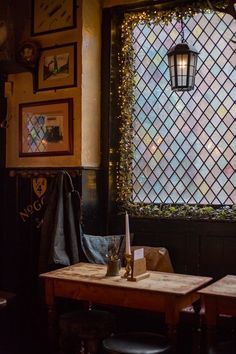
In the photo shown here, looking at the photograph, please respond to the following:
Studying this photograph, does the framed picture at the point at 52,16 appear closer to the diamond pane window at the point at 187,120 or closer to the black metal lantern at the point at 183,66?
the diamond pane window at the point at 187,120

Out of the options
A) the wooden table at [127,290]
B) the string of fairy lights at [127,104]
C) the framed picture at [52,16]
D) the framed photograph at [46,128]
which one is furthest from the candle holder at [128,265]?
the framed picture at [52,16]

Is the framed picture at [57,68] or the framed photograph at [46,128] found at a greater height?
the framed picture at [57,68]

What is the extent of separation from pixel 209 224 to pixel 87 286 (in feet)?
4.14

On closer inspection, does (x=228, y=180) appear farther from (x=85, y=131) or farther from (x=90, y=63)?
(x=90, y=63)

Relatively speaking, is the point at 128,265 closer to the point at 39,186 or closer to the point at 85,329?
the point at 85,329

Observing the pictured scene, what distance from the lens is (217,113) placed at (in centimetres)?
446

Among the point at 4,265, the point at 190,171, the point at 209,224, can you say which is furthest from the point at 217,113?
the point at 4,265

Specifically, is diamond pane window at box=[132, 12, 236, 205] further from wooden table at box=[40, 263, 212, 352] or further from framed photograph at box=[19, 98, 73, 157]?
wooden table at box=[40, 263, 212, 352]

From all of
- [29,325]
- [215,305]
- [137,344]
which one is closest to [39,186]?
[29,325]

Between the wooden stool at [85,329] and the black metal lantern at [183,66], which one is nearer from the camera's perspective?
the wooden stool at [85,329]

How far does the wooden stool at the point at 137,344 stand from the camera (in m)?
3.16

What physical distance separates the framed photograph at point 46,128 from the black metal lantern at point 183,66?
38.1 inches

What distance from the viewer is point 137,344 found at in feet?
10.7

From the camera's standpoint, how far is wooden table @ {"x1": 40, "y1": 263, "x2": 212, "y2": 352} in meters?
3.31
